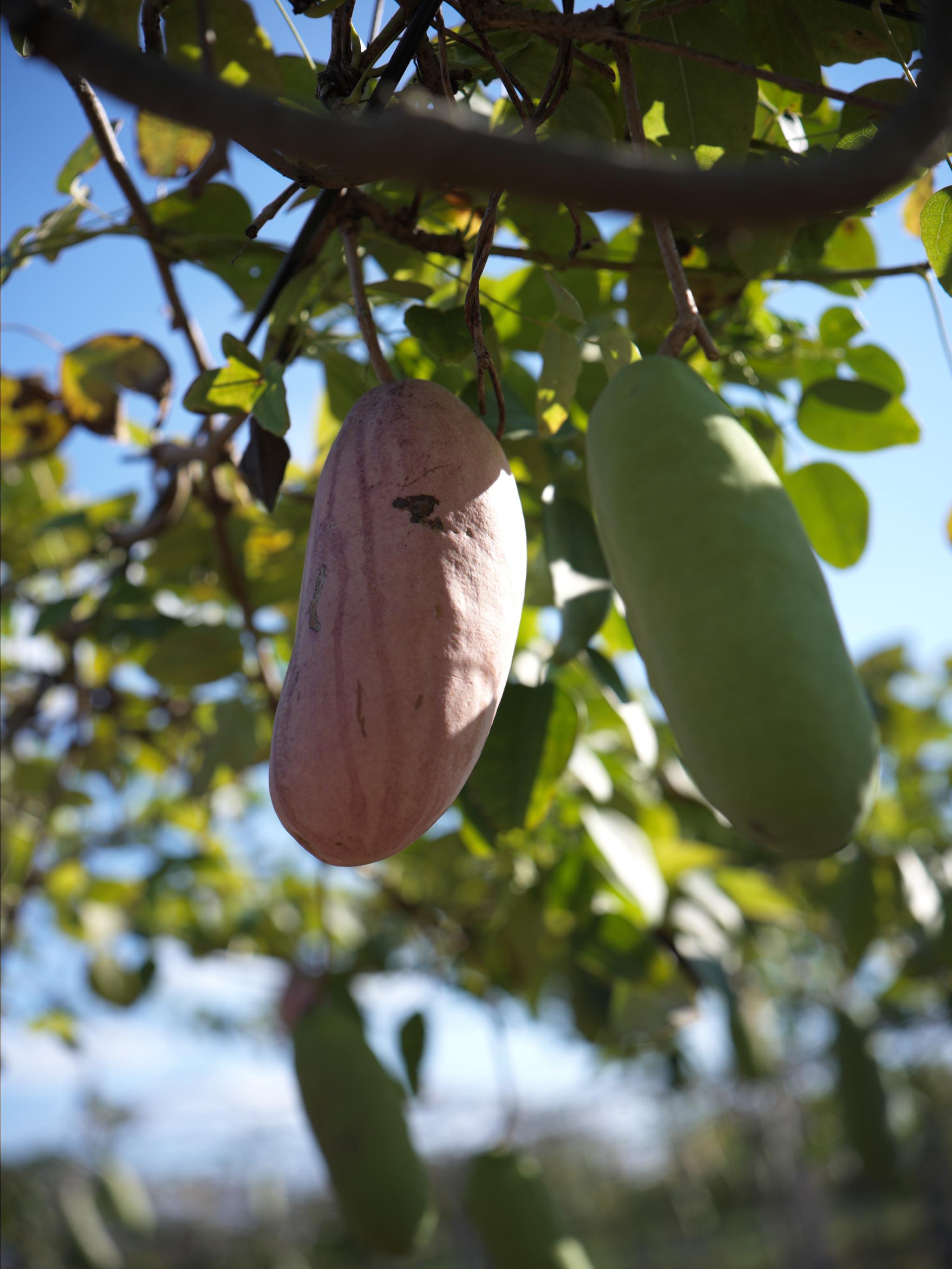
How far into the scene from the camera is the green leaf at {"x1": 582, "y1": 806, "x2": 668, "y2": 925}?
113 centimetres

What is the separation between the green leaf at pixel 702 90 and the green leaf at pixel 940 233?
4.9 inches

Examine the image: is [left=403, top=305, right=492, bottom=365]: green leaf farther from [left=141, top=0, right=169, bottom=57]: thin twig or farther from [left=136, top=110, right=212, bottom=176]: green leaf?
[left=136, top=110, right=212, bottom=176]: green leaf

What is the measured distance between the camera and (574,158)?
20 centimetres

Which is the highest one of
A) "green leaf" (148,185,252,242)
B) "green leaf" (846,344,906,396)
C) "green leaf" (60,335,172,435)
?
"green leaf" (148,185,252,242)

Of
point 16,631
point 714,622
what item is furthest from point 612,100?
point 16,631

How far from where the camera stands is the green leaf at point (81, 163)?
85 cm

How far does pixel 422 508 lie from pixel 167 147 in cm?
63

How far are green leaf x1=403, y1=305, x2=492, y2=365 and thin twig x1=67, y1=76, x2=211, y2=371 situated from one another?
0.89 feet

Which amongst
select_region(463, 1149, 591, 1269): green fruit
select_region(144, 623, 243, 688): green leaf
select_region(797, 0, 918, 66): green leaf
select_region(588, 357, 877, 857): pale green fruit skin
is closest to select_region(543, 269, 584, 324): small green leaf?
select_region(588, 357, 877, 857): pale green fruit skin

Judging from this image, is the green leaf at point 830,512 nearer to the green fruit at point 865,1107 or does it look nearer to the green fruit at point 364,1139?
the green fruit at point 364,1139

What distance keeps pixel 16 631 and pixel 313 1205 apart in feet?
23.4

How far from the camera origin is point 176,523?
121 cm

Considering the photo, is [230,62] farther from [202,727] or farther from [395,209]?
[202,727]

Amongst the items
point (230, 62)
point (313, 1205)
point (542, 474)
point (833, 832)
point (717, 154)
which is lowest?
point (313, 1205)
